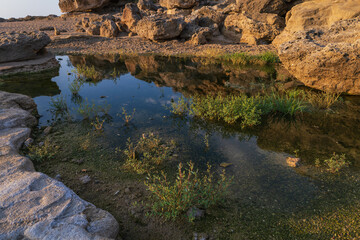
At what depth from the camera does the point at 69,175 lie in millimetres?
4137

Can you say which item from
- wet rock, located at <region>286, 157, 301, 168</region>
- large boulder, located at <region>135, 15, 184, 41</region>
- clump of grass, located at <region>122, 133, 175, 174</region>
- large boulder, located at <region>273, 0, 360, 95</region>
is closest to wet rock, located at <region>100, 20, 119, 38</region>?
large boulder, located at <region>135, 15, 184, 41</region>

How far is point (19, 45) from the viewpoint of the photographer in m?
12.0

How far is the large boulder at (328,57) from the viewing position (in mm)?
7547

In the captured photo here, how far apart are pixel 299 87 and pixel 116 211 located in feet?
28.8

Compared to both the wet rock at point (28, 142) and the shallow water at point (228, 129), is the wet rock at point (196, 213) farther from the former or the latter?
the wet rock at point (28, 142)

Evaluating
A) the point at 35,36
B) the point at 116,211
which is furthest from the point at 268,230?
the point at 35,36

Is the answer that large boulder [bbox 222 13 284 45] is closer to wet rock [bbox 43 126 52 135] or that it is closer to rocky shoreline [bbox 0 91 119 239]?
wet rock [bbox 43 126 52 135]

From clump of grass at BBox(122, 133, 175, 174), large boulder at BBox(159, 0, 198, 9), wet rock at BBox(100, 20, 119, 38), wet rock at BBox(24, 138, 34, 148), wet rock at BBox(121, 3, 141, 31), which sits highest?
large boulder at BBox(159, 0, 198, 9)

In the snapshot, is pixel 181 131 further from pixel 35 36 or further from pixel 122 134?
pixel 35 36

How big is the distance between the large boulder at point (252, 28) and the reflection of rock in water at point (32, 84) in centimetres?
1492

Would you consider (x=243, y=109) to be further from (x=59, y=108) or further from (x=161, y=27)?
(x=161, y=27)

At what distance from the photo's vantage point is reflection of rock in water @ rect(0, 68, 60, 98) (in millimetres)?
8836

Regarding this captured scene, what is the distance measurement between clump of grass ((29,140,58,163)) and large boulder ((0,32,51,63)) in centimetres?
1015

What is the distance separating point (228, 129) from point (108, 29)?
18.9 metres
